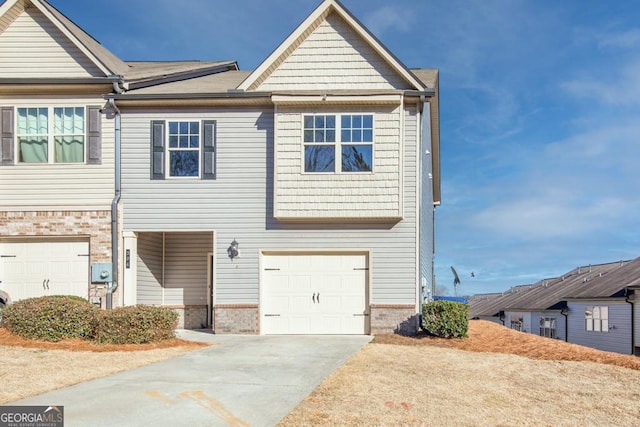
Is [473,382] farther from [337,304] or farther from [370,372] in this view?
[337,304]

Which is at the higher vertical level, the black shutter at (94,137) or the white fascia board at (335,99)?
the white fascia board at (335,99)

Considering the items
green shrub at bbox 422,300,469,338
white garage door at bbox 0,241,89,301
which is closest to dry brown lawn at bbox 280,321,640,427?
green shrub at bbox 422,300,469,338

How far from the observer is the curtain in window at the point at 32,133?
15758 mm

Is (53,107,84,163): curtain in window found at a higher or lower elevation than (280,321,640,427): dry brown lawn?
higher

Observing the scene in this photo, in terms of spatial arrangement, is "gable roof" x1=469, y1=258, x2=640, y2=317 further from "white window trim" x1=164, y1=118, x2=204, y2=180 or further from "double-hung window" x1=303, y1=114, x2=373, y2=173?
"white window trim" x1=164, y1=118, x2=204, y2=180

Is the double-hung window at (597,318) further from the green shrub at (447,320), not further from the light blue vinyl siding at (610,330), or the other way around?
the green shrub at (447,320)

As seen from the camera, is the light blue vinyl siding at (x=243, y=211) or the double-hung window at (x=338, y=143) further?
the light blue vinyl siding at (x=243, y=211)

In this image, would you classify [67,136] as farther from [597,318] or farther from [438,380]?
[597,318]

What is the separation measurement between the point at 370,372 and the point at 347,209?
6108 millimetres

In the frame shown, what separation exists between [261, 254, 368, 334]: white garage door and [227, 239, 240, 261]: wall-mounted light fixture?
30.9 inches

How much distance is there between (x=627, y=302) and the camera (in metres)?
29.4

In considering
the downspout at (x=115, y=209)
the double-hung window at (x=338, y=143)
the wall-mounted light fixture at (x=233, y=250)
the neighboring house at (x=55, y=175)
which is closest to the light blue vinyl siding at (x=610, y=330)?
the double-hung window at (x=338, y=143)

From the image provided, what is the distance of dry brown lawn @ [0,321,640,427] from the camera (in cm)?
722

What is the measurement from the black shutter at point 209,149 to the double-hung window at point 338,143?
2500 mm
